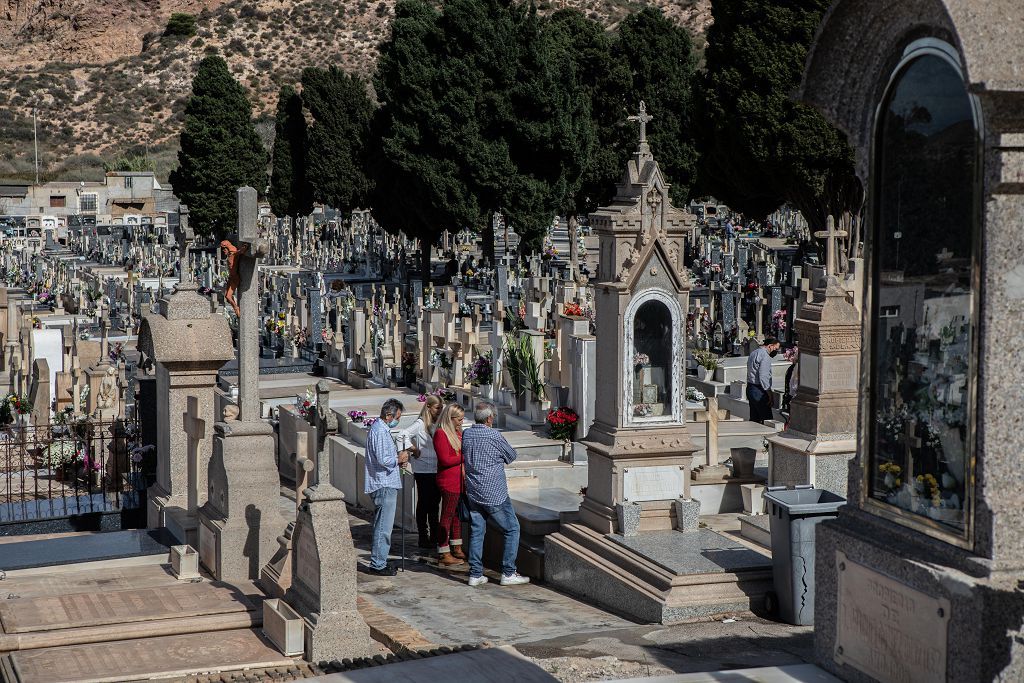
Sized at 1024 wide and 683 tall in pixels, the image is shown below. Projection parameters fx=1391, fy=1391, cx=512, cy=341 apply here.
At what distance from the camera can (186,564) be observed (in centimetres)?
948

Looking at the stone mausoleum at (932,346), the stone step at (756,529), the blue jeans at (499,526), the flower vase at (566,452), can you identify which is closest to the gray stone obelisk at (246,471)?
the blue jeans at (499,526)

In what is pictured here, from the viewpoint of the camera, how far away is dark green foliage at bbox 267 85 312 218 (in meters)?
53.1

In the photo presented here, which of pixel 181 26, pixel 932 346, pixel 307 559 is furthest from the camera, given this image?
pixel 181 26

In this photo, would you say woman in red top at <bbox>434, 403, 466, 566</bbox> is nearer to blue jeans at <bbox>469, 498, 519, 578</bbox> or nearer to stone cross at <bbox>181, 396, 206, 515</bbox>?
blue jeans at <bbox>469, 498, 519, 578</bbox>

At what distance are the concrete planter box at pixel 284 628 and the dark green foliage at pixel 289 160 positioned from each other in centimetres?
4615

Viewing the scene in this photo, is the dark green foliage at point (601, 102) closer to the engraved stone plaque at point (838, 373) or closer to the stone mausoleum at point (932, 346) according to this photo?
the engraved stone plaque at point (838, 373)

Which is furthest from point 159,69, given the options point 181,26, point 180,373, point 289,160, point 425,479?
point 425,479

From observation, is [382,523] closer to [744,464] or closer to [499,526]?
[499,526]

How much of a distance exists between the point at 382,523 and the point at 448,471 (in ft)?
2.00

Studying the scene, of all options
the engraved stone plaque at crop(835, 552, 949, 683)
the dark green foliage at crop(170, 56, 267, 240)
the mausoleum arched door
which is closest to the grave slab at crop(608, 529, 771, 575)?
the mausoleum arched door

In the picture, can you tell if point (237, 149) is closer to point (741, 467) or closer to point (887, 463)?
point (741, 467)

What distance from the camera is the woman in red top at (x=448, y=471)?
1018 cm

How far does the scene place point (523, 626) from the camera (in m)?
8.62

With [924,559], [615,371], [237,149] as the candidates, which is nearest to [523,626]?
[615,371]
